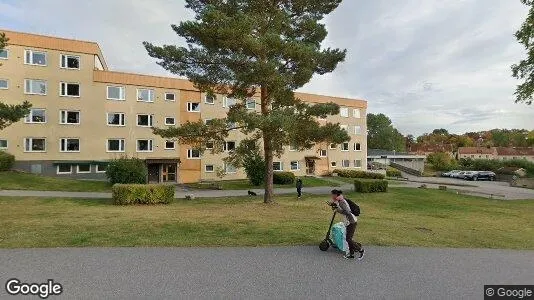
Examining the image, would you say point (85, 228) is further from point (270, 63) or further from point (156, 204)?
point (270, 63)

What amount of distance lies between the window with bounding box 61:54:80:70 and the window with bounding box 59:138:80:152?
6.82 metres

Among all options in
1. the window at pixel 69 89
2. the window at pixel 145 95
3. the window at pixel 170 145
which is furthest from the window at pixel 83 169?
the window at pixel 145 95

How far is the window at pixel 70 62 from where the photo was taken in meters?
33.5

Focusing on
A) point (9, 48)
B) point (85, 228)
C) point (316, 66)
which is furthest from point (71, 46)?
point (85, 228)

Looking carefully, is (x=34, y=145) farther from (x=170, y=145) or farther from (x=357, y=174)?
(x=357, y=174)

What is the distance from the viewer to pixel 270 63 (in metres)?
15.6

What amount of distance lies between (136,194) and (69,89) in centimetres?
2109

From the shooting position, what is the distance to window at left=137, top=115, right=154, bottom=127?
1462 inches

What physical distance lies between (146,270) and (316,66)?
1393cm

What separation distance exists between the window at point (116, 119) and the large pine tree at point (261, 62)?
69.2 feet

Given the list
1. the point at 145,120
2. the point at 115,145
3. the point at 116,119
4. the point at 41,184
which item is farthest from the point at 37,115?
the point at 145,120

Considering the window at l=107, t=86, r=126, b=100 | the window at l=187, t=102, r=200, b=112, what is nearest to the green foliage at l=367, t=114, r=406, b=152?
the window at l=187, t=102, r=200, b=112

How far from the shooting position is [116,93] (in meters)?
35.9

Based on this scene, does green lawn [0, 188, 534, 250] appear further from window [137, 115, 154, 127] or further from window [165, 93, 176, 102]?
window [165, 93, 176, 102]
